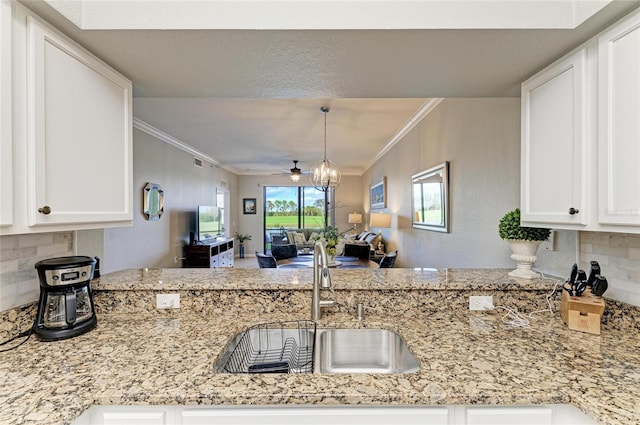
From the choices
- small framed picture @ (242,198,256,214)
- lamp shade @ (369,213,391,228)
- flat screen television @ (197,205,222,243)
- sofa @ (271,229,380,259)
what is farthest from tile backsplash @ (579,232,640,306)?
small framed picture @ (242,198,256,214)

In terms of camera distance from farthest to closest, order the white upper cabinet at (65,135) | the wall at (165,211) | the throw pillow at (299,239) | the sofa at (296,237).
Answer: the throw pillow at (299,239) → the sofa at (296,237) → the wall at (165,211) → the white upper cabinet at (65,135)

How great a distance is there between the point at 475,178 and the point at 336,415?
2.39m

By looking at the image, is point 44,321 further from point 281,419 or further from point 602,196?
point 602,196

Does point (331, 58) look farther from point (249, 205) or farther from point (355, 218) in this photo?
point (249, 205)

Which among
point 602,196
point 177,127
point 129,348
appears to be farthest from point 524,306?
point 177,127

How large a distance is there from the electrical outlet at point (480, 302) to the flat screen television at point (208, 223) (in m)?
5.52

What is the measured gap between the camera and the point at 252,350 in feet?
4.60

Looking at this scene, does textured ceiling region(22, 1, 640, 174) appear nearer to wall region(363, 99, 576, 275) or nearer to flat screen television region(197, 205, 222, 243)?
wall region(363, 99, 576, 275)

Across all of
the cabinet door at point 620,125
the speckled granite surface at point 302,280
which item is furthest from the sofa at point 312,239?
the cabinet door at point 620,125

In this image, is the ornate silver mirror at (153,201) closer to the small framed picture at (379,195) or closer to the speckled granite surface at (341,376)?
the speckled granite surface at (341,376)

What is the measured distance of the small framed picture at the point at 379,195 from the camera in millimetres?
6242

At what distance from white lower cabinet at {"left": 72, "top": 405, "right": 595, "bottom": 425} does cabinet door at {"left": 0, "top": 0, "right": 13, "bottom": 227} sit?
2.24 feet

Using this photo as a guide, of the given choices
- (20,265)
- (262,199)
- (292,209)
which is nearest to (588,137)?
(20,265)

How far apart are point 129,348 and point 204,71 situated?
48.4 inches
